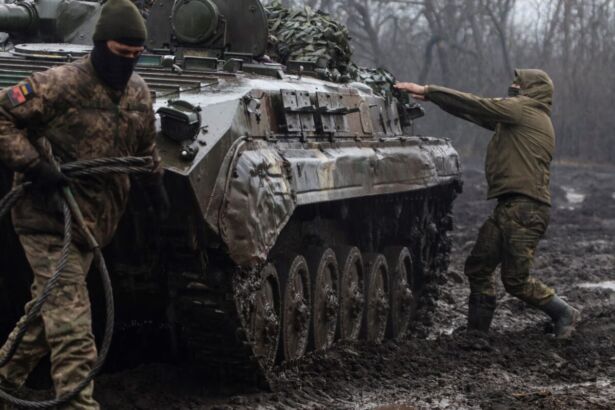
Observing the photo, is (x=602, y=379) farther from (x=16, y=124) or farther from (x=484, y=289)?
(x=16, y=124)

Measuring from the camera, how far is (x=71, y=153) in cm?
597

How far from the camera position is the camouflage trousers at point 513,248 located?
33.3 feet

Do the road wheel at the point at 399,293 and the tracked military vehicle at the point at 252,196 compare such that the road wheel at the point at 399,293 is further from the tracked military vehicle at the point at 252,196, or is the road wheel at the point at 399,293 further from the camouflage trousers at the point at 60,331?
the camouflage trousers at the point at 60,331

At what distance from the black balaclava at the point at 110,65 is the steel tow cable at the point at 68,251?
35 cm

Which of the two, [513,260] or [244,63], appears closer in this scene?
[244,63]

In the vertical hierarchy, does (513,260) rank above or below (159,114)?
below

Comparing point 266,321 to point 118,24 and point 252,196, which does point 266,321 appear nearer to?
point 252,196

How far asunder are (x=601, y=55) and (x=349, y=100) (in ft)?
128

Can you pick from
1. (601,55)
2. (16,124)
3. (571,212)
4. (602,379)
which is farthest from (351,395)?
(601,55)

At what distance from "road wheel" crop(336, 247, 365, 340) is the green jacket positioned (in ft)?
3.79

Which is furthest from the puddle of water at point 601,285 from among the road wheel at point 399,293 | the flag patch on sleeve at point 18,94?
the flag patch on sleeve at point 18,94

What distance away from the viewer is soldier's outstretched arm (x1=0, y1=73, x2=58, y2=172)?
5688 millimetres

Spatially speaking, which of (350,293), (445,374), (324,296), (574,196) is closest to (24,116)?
(445,374)

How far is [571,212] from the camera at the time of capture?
79.1 feet
